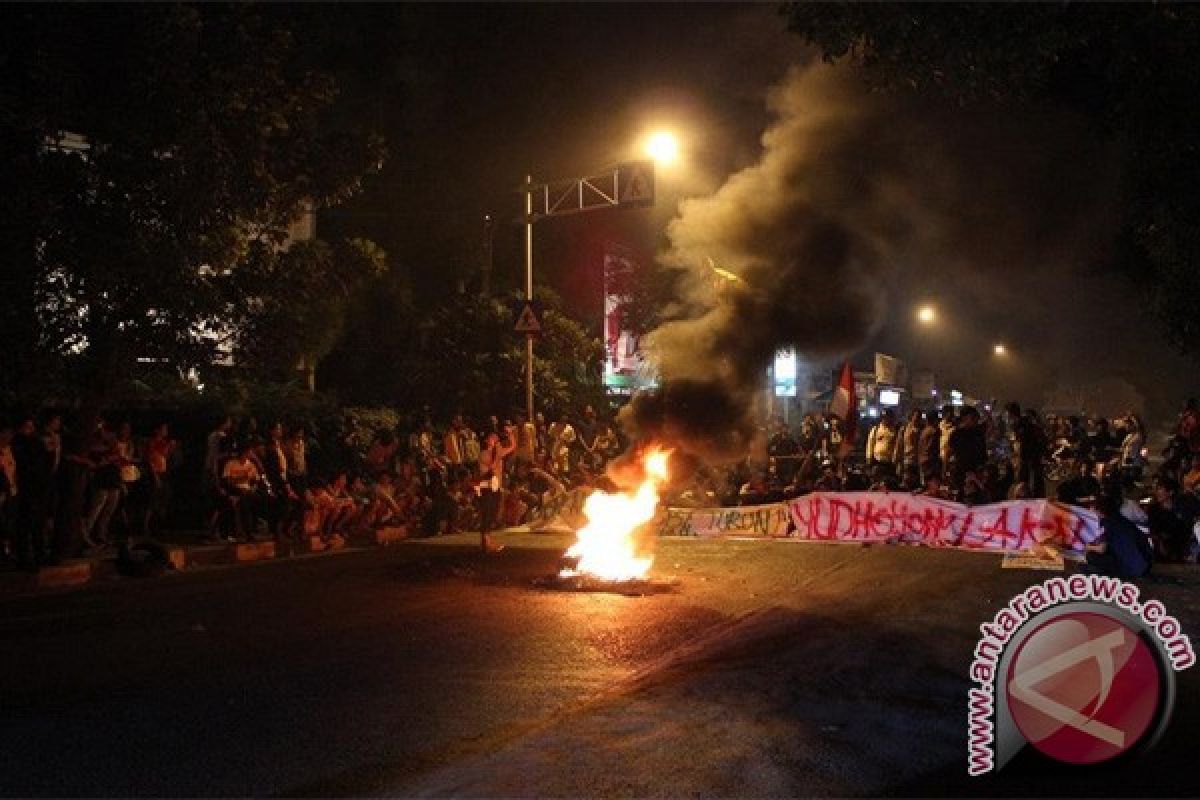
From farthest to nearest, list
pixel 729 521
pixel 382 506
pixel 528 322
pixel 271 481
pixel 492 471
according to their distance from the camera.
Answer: pixel 528 322 < pixel 492 471 < pixel 382 506 < pixel 729 521 < pixel 271 481

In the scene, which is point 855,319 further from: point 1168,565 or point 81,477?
point 81,477

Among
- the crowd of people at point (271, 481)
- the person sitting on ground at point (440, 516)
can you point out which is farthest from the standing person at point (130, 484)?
the person sitting on ground at point (440, 516)

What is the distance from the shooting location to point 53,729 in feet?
19.5

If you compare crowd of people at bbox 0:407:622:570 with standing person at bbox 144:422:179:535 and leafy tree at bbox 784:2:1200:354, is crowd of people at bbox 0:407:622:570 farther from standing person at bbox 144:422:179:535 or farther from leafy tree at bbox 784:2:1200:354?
leafy tree at bbox 784:2:1200:354

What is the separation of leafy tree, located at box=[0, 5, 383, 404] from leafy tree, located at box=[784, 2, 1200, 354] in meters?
7.23

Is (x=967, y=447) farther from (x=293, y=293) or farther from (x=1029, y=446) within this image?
(x=293, y=293)

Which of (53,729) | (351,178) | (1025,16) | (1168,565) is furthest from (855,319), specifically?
(53,729)

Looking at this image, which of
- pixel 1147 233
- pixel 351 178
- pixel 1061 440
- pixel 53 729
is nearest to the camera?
pixel 53 729

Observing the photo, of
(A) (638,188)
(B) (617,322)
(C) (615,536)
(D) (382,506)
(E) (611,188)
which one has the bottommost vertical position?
(C) (615,536)

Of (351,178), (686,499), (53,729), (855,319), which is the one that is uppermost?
(351,178)

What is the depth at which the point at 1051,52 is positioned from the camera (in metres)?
7.27

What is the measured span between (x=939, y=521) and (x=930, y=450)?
3236 millimetres

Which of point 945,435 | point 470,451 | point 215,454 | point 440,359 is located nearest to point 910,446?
point 945,435

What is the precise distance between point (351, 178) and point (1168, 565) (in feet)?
34.8
